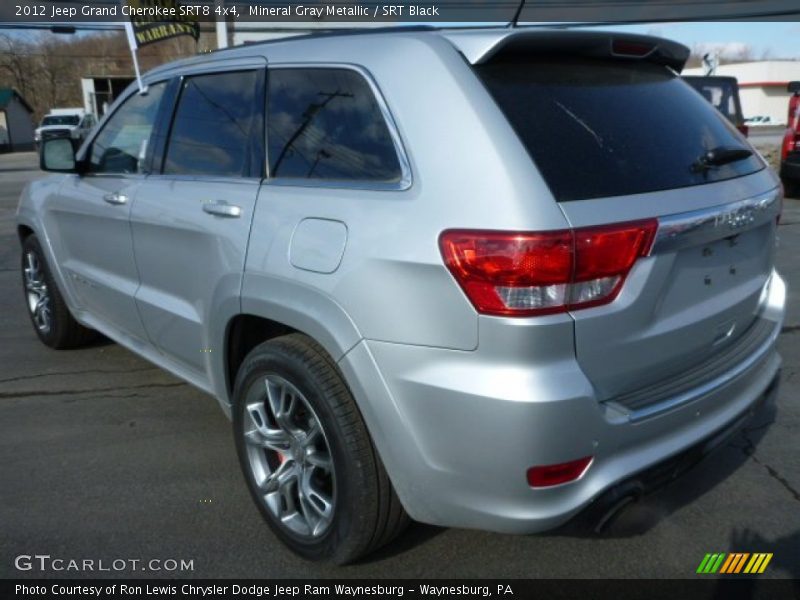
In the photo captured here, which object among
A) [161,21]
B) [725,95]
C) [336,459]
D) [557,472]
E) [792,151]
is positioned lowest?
[792,151]

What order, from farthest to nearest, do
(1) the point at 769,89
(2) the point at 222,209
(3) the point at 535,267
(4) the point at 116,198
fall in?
(1) the point at 769,89
(4) the point at 116,198
(2) the point at 222,209
(3) the point at 535,267

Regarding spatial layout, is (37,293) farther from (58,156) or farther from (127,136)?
(127,136)

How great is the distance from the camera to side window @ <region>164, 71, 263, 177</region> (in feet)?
9.58

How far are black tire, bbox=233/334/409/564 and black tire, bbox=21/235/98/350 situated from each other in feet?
8.83

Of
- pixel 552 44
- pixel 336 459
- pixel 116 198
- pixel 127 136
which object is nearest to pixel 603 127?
pixel 552 44

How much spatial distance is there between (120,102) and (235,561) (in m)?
2.69

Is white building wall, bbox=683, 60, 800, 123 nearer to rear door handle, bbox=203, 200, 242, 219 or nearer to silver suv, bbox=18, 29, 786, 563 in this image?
silver suv, bbox=18, 29, 786, 563

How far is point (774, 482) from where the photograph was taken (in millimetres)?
3146

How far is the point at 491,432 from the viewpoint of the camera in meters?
1.99

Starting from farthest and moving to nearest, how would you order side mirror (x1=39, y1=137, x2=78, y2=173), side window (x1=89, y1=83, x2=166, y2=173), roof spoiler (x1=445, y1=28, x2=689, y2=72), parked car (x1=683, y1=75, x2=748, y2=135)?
parked car (x1=683, y1=75, x2=748, y2=135), side mirror (x1=39, y1=137, x2=78, y2=173), side window (x1=89, y1=83, x2=166, y2=173), roof spoiler (x1=445, y1=28, x2=689, y2=72)

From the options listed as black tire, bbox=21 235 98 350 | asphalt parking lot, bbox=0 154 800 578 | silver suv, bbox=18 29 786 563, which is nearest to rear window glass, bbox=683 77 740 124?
asphalt parking lot, bbox=0 154 800 578

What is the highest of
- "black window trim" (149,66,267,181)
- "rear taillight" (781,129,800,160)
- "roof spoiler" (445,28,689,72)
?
"roof spoiler" (445,28,689,72)

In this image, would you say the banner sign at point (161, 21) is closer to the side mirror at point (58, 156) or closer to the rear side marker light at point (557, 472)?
the side mirror at point (58, 156)

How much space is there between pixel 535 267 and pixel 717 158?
0.98m
